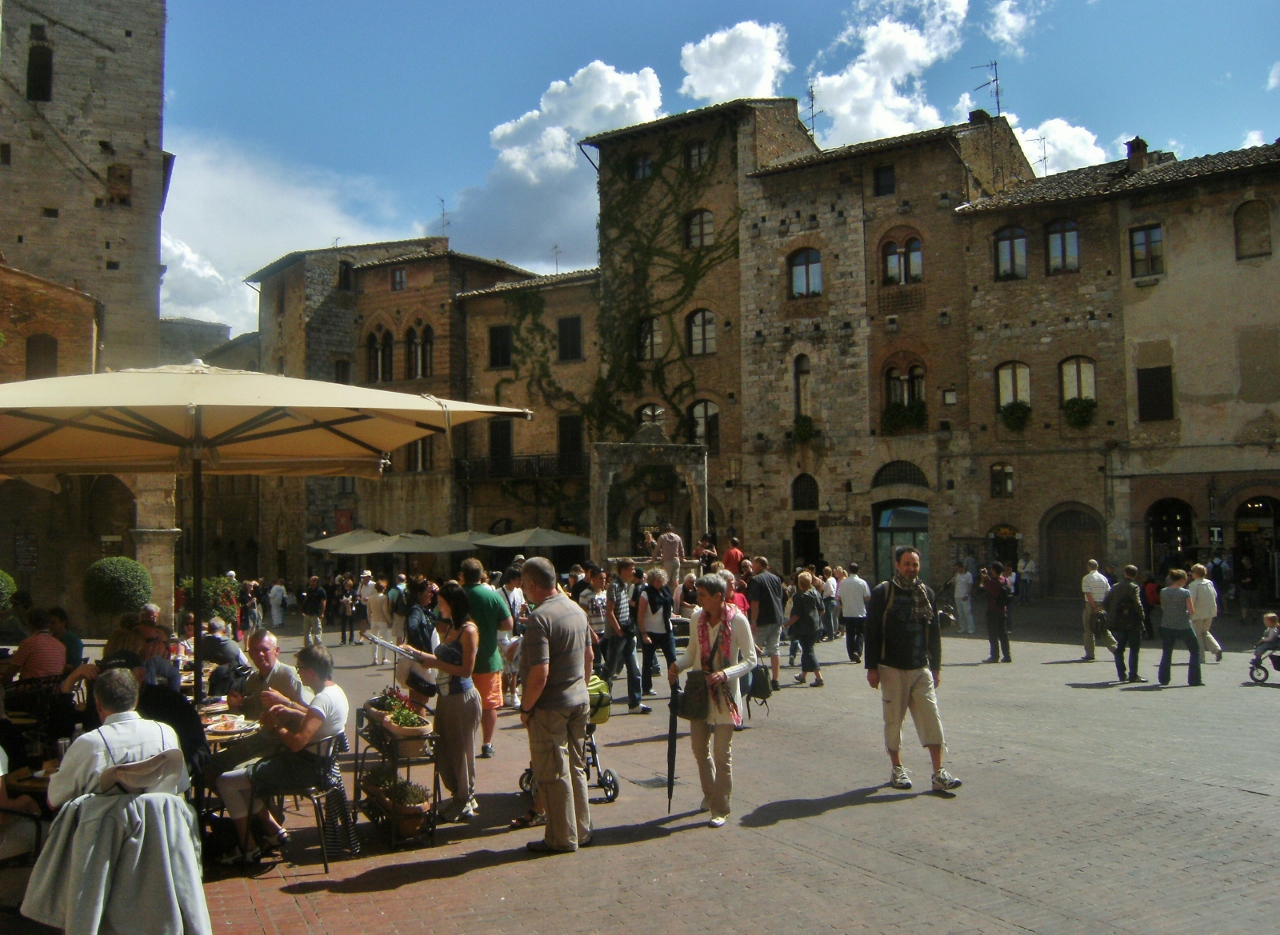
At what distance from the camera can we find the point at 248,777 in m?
6.05

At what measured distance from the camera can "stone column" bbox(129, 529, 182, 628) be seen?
79.6 ft

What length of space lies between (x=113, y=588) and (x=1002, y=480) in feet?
71.1

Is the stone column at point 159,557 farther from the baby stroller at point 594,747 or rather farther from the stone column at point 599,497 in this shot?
the baby stroller at point 594,747

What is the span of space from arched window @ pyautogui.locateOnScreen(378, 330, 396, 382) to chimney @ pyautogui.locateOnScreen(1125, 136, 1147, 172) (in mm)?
24902

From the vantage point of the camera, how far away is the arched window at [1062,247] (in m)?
27.1

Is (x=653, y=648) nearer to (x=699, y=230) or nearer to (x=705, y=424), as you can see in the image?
(x=705, y=424)

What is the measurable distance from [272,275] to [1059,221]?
27.9 m

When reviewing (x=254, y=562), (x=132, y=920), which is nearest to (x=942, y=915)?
(x=132, y=920)

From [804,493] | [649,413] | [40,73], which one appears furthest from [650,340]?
[40,73]

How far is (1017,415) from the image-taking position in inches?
1070

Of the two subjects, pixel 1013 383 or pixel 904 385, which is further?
pixel 904 385

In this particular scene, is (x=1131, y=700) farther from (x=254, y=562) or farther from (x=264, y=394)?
(x=254, y=562)

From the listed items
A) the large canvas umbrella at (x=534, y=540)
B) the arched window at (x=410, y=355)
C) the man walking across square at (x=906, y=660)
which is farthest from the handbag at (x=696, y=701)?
the arched window at (x=410, y=355)

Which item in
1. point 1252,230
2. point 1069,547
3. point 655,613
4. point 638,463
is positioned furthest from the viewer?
point 1069,547
